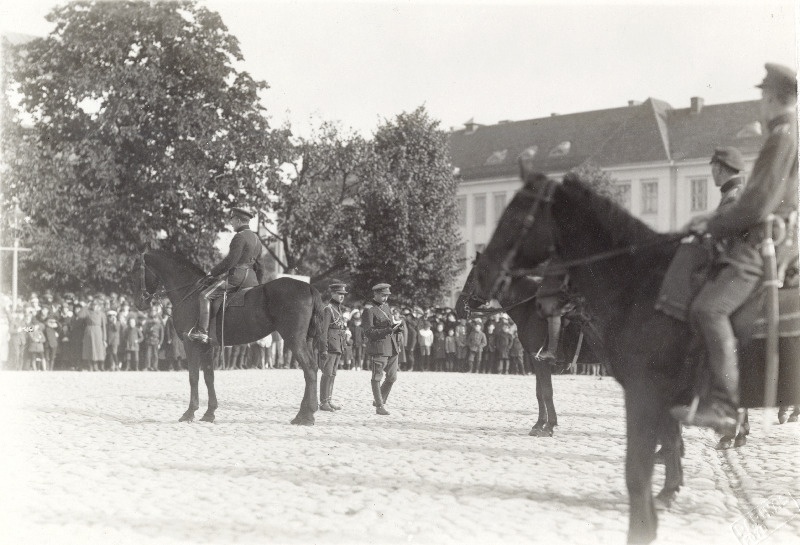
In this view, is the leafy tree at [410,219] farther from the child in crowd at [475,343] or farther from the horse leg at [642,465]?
the horse leg at [642,465]

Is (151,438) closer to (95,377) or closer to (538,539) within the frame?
(538,539)

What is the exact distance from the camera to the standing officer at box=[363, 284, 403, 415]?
1462cm

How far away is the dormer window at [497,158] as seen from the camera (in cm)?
5456

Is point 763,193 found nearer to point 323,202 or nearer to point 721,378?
point 721,378

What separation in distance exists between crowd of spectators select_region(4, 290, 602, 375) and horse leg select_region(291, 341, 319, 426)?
37.0 ft

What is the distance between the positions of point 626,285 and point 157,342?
2429 centimetres

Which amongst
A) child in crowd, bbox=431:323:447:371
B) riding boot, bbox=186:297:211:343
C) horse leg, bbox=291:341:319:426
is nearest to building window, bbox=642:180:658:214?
child in crowd, bbox=431:323:447:371

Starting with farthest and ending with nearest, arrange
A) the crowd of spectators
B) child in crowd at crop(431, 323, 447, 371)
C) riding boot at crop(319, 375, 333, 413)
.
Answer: child in crowd at crop(431, 323, 447, 371) < the crowd of spectators < riding boot at crop(319, 375, 333, 413)

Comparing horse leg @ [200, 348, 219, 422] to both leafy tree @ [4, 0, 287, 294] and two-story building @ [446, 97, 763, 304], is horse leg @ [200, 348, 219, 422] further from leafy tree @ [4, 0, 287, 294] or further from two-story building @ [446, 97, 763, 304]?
two-story building @ [446, 97, 763, 304]

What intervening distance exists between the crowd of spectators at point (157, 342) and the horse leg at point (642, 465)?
753 inches

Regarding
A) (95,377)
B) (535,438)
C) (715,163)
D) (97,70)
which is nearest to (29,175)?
(97,70)

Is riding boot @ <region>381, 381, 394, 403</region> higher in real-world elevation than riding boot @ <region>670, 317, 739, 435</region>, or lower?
lower

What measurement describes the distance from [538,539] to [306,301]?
7.85 m

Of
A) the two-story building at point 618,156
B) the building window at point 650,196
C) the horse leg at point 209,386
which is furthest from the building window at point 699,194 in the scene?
the horse leg at point 209,386
